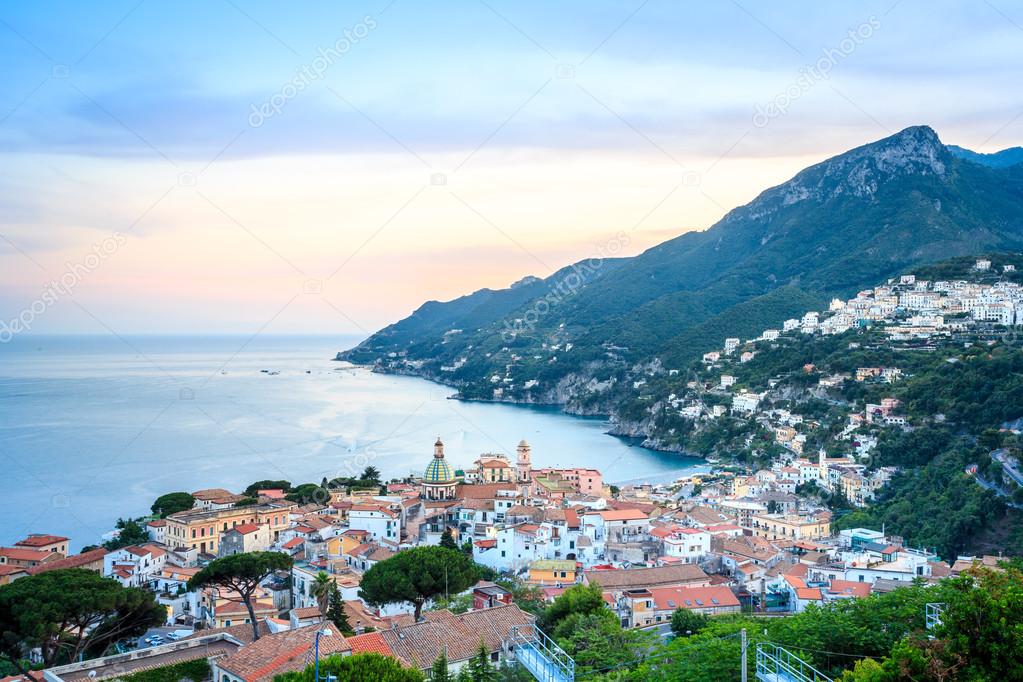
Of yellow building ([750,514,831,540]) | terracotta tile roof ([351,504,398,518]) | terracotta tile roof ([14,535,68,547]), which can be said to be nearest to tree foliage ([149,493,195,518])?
terracotta tile roof ([14,535,68,547])

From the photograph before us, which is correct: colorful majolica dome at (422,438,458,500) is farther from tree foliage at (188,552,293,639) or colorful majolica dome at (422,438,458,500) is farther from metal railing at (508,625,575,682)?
metal railing at (508,625,575,682)

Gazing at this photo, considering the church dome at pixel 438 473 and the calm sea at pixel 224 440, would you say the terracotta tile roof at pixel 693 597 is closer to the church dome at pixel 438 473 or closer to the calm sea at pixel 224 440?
the church dome at pixel 438 473

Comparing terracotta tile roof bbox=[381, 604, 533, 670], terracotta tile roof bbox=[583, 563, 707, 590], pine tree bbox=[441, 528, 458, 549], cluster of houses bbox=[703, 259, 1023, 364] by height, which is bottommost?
terracotta tile roof bbox=[583, 563, 707, 590]

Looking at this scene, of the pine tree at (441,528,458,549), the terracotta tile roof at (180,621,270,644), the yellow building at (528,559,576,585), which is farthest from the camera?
the pine tree at (441,528,458,549)

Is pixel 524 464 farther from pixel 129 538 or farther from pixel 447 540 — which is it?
pixel 129 538

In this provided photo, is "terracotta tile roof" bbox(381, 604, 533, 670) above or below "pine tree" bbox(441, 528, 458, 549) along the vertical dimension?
above

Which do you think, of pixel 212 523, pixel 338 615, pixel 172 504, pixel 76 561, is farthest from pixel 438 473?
pixel 338 615

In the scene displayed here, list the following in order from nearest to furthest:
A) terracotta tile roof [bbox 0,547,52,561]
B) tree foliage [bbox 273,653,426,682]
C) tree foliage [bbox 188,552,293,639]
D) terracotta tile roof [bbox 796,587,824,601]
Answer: tree foliage [bbox 273,653,426,682]
tree foliage [bbox 188,552,293,639]
terracotta tile roof [bbox 796,587,824,601]
terracotta tile roof [bbox 0,547,52,561]

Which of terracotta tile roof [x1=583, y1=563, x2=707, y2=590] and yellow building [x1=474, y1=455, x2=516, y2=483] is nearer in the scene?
terracotta tile roof [x1=583, y1=563, x2=707, y2=590]
